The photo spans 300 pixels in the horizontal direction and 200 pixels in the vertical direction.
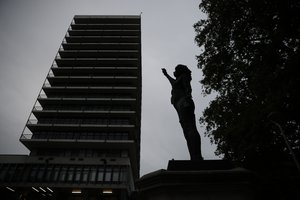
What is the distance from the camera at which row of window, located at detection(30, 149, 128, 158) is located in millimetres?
39844

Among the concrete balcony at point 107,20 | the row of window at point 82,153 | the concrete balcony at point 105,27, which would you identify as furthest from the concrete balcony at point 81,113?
the concrete balcony at point 107,20

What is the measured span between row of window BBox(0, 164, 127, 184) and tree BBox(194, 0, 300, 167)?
77.2 feet

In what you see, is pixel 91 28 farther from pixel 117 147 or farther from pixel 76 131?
pixel 117 147

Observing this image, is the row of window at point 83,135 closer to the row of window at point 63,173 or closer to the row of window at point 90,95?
the row of window at point 63,173

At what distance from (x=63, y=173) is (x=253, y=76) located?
32.3 metres

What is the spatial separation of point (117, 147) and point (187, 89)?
36163mm

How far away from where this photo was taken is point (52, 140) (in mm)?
39562

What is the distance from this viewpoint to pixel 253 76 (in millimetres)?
11680

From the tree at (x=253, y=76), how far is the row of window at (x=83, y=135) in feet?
87.6

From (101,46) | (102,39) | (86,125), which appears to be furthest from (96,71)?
(86,125)

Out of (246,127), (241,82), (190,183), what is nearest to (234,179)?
(190,183)

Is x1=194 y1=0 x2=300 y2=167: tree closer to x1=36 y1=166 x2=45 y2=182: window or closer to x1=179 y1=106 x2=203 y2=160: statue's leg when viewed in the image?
x1=179 y1=106 x2=203 y2=160: statue's leg

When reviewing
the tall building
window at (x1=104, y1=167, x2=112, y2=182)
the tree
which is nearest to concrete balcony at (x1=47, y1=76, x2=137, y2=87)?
the tall building

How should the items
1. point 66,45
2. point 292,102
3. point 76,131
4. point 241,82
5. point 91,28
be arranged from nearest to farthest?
point 292,102 → point 241,82 → point 76,131 → point 66,45 → point 91,28
